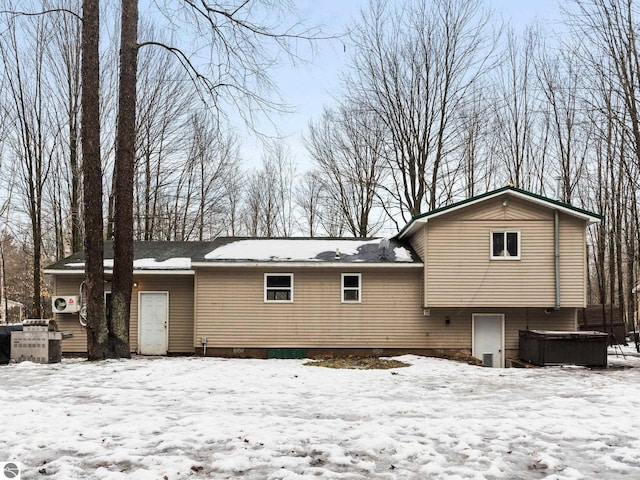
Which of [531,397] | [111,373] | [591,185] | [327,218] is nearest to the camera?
[531,397]

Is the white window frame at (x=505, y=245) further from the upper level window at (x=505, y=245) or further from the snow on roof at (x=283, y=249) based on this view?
the snow on roof at (x=283, y=249)

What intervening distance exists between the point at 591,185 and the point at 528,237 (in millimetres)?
13891

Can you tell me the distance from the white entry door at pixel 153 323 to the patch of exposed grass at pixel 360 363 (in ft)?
16.5

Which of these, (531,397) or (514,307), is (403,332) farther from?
(531,397)

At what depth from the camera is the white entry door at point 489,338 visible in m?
15.5

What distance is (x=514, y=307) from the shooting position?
586 inches

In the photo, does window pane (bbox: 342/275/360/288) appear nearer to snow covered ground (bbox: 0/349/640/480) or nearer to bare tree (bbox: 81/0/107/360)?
snow covered ground (bbox: 0/349/640/480)

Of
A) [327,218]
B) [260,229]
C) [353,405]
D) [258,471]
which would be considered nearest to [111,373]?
[353,405]

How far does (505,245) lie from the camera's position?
14891mm

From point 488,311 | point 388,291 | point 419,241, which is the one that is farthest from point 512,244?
point 388,291

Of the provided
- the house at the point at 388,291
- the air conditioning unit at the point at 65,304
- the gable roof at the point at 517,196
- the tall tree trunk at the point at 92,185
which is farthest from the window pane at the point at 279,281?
the air conditioning unit at the point at 65,304

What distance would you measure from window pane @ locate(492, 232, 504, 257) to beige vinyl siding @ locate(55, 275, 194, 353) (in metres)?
9.22

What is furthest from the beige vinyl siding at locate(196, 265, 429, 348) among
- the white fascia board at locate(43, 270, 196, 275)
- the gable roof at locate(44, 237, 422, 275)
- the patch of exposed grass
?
the patch of exposed grass

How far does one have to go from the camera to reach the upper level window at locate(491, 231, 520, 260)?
1487 centimetres
